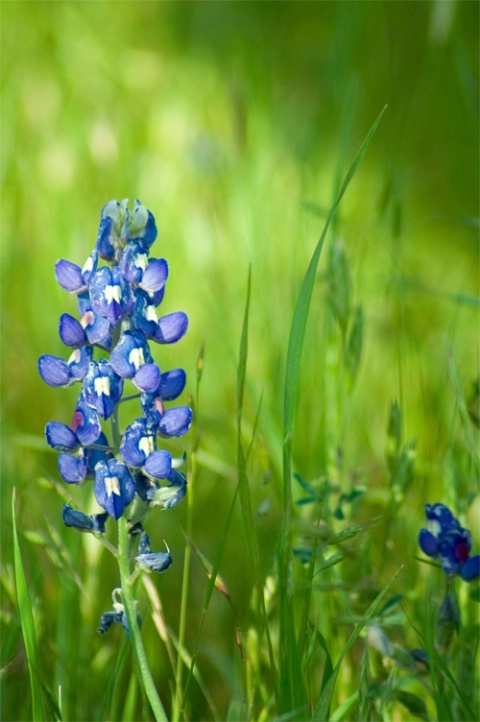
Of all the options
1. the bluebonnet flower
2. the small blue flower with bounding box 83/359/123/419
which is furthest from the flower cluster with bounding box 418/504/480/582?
the small blue flower with bounding box 83/359/123/419

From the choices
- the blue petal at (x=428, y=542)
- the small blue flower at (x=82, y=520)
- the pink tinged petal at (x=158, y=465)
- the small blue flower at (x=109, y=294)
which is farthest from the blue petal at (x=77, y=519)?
the blue petal at (x=428, y=542)

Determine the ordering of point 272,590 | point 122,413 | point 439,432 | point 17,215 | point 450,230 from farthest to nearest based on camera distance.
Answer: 1. point 450,230
2. point 17,215
3. point 122,413
4. point 439,432
5. point 272,590

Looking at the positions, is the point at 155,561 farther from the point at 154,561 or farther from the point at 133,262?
the point at 133,262

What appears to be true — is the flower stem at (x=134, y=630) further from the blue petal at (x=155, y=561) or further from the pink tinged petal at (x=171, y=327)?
the pink tinged petal at (x=171, y=327)

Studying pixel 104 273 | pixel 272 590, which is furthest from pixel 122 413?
pixel 104 273

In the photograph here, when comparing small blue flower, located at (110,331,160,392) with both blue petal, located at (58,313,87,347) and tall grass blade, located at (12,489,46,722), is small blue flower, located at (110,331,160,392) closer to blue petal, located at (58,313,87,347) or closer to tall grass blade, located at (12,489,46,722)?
blue petal, located at (58,313,87,347)

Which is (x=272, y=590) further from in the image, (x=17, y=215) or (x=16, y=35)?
(x=16, y=35)

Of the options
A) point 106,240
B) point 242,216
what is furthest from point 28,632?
point 242,216
